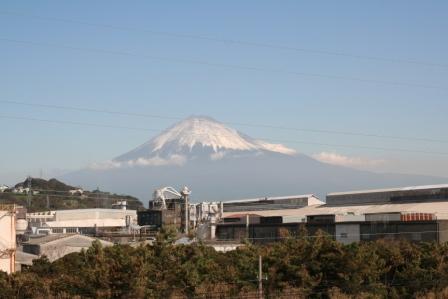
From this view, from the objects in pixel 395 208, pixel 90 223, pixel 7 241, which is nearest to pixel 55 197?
pixel 90 223

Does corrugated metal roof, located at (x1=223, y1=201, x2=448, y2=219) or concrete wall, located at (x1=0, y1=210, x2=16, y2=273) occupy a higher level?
corrugated metal roof, located at (x1=223, y1=201, x2=448, y2=219)

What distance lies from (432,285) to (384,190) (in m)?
50.4

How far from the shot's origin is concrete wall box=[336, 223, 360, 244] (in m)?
54.1

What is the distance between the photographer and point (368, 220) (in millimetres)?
55188

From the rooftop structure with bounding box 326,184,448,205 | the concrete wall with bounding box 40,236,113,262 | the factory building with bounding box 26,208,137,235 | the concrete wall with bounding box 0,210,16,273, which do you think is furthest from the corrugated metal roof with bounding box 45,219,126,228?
the concrete wall with bounding box 0,210,16,273

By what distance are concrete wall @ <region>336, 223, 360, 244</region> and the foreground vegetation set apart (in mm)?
22654

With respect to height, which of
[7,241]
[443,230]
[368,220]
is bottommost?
[7,241]

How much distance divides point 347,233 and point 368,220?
6.71 feet

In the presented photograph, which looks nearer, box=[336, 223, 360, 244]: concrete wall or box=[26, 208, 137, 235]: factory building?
box=[336, 223, 360, 244]: concrete wall

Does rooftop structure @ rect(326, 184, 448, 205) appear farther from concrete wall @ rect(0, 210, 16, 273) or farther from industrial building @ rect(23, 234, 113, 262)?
concrete wall @ rect(0, 210, 16, 273)

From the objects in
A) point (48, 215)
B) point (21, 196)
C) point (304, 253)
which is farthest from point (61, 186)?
point (304, 253)

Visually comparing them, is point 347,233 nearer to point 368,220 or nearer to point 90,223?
point 368,220

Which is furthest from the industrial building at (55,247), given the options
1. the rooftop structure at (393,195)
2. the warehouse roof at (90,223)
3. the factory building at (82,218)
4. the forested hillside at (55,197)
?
the forested hillside at (55,197)

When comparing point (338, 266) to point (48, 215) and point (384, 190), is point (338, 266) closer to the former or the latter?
point (384, 190)
